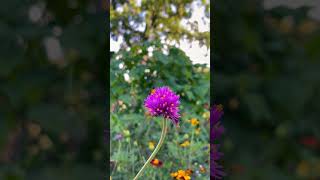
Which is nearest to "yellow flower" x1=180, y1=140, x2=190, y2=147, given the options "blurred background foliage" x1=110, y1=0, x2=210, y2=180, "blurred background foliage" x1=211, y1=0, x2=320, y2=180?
"blurred background foliage" x1=110, y1=0, x2=210, y2=180

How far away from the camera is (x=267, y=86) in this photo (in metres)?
1.02

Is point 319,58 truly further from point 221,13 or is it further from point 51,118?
point 51,118

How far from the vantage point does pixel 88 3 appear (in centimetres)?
93

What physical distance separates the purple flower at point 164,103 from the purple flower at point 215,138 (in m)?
0.10

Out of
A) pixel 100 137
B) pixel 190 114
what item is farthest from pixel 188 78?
pixel 100 137

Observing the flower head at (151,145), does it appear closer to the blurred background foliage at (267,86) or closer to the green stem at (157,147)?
the green stem at (157,147)

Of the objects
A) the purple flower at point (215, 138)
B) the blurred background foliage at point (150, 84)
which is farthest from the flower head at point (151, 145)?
the purple flower at point (215, 138)

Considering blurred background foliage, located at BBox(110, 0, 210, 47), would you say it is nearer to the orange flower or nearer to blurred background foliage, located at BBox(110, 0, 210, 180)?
blurred background foliage, located at BBox(110, 0, 210, 180)

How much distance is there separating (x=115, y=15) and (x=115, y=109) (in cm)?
14

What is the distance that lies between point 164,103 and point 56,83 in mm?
251

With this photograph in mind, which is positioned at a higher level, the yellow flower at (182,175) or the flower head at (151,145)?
the flower head at (151,145)

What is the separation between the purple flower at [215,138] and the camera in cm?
91

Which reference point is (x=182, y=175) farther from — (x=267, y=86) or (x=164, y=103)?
(x=267, y=86)

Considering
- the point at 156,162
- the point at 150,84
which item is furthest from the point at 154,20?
the point at 156,162
